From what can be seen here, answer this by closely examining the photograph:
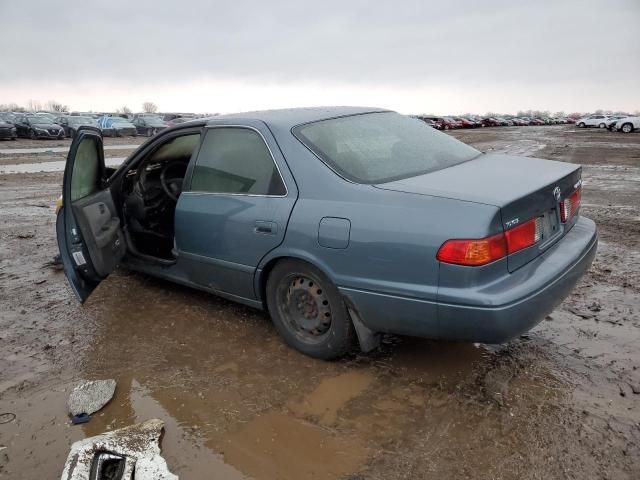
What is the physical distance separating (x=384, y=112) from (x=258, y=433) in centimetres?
256

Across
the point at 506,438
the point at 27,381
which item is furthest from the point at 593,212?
the point at 27,381

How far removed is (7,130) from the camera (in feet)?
90.0

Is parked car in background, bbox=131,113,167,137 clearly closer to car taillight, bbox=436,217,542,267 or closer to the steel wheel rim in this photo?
the steel wheel rim

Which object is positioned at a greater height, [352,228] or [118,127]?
[118,127]

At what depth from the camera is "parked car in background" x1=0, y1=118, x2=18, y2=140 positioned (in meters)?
27.1

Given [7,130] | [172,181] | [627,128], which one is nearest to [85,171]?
[172,181]

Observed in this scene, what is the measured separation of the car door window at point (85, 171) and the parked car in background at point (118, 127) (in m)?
31.2

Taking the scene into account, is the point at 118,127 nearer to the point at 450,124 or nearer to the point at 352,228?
the point at 450,124

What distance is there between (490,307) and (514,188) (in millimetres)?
723

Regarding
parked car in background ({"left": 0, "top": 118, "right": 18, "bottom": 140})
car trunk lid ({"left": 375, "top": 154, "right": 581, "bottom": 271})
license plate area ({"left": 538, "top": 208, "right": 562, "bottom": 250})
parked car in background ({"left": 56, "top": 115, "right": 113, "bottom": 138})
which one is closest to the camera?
car trunk lid ({"left": 375, "top": 154, "right": 581, "bottom": 271})

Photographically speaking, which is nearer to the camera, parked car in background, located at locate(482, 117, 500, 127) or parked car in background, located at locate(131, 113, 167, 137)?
parked car in background, located at locate(131, 113, 167, 137)

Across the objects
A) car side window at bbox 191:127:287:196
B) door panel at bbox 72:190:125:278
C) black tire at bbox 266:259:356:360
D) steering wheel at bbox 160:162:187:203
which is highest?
car side window at bbox 191:127:287:196

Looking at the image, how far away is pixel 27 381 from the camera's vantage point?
10.3 feet

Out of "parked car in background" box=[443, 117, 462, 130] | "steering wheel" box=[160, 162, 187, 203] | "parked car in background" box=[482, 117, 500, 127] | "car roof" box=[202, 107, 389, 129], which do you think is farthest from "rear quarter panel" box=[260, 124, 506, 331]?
"parked car in background" box=[482, 117, 500, 127]
